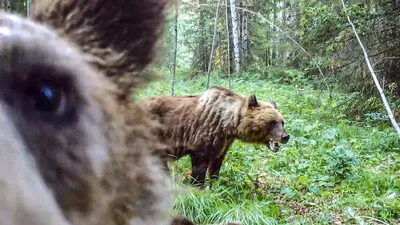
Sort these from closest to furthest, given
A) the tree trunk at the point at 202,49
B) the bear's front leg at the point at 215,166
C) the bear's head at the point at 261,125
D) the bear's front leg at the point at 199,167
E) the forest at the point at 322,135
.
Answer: the forest at the point at 322,135, the bear's front leg at the point at 199,167, the bear's front leg at the point at 215,166, the bear's head at the point at 261,125, the tree trunk at the point at 202,49

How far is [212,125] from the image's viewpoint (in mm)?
5555

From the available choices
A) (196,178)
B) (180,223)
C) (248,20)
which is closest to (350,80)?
(196,178)

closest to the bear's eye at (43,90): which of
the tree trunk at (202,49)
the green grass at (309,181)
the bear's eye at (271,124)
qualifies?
the green grass at (309,181)

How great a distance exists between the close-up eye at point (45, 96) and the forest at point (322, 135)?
0.98 feet

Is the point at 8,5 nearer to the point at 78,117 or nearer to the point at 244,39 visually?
the point at 78,117

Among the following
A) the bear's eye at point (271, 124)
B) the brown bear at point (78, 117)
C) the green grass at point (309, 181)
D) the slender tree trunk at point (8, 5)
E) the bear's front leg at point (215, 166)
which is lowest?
the green grass at point (309, 181)

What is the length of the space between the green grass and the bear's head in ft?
1.36

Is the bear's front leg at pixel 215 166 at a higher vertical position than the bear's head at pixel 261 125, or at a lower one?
lower

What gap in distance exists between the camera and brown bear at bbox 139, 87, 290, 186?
5.35 m

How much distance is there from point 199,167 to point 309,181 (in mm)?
1391

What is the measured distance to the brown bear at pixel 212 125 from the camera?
5.35 meters

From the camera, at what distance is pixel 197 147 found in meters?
5.39

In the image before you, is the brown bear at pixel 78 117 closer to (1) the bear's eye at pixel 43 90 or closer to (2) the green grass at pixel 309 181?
(1) the bear's eye at pixel 43 90

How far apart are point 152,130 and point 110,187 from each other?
37 centimetres
